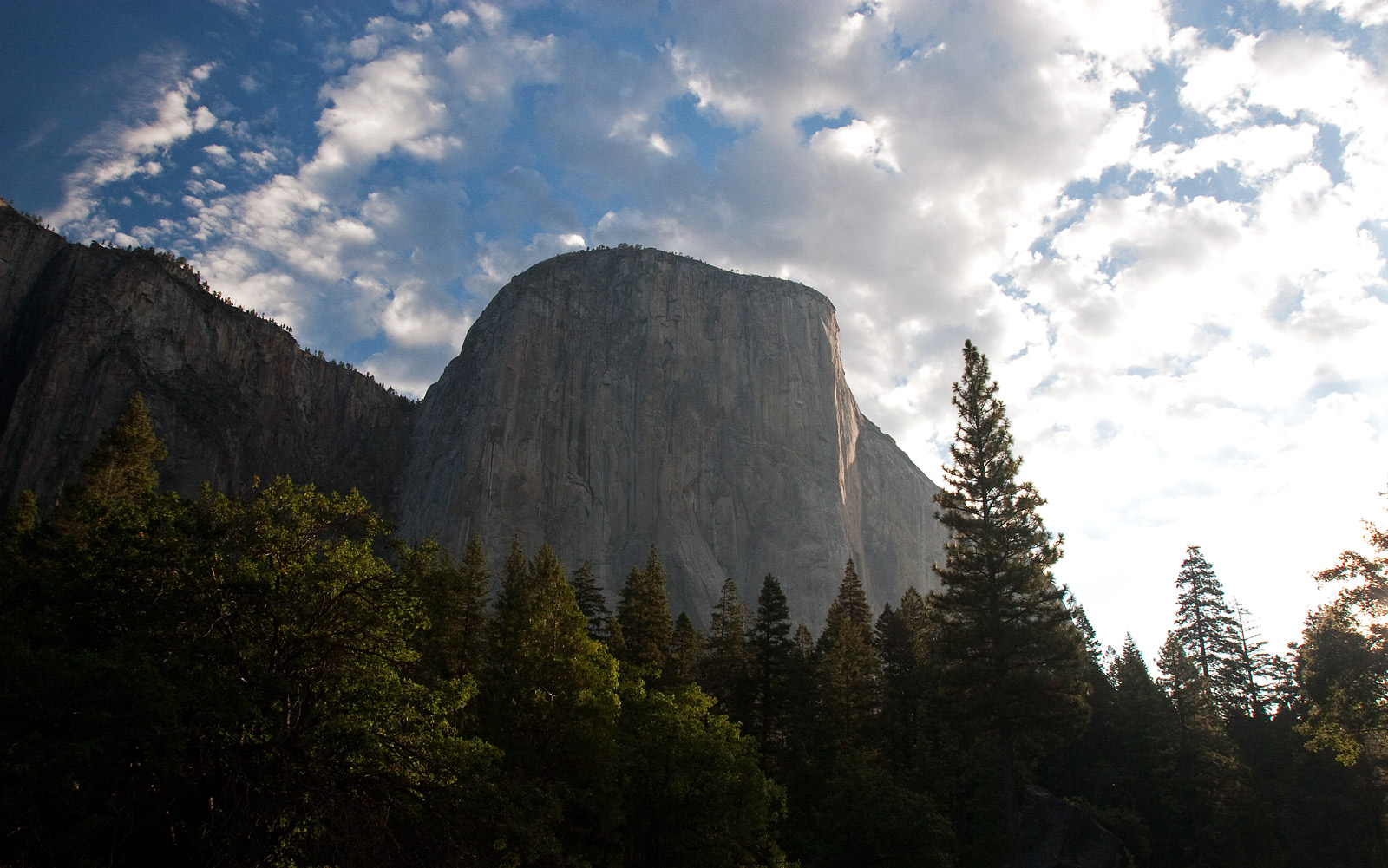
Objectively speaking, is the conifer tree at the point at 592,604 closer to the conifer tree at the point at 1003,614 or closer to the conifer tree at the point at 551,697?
the conifer tree at the point at 551,697

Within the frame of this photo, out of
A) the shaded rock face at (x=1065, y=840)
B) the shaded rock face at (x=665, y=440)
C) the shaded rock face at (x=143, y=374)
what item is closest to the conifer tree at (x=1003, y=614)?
the shaded rock face at (x=1065, y=840)

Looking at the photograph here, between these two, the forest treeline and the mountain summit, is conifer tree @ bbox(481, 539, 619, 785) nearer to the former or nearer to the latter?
the forest treeline

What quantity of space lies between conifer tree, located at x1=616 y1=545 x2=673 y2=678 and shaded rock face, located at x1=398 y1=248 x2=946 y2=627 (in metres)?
42.7

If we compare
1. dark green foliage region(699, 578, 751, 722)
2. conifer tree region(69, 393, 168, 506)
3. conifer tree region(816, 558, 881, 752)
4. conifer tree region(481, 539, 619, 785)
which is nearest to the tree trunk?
conifer tree region(481, 539, 619, 785)

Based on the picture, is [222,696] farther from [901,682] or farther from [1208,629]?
[1208,629]

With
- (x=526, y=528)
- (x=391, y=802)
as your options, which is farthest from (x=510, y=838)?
(x=526, y=528)

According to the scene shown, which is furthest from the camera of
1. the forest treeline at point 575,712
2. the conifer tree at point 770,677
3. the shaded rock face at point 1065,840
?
the conifer tree at point 770,677

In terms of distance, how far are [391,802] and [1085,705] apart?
58.8ft

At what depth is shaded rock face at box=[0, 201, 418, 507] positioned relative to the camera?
77.4 meters

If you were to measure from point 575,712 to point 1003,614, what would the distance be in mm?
12062

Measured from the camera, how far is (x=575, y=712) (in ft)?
68.4

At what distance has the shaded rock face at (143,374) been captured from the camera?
77.4 m

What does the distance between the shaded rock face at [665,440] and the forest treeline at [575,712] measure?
46.6 meters

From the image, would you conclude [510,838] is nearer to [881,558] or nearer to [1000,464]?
[1000,464]
